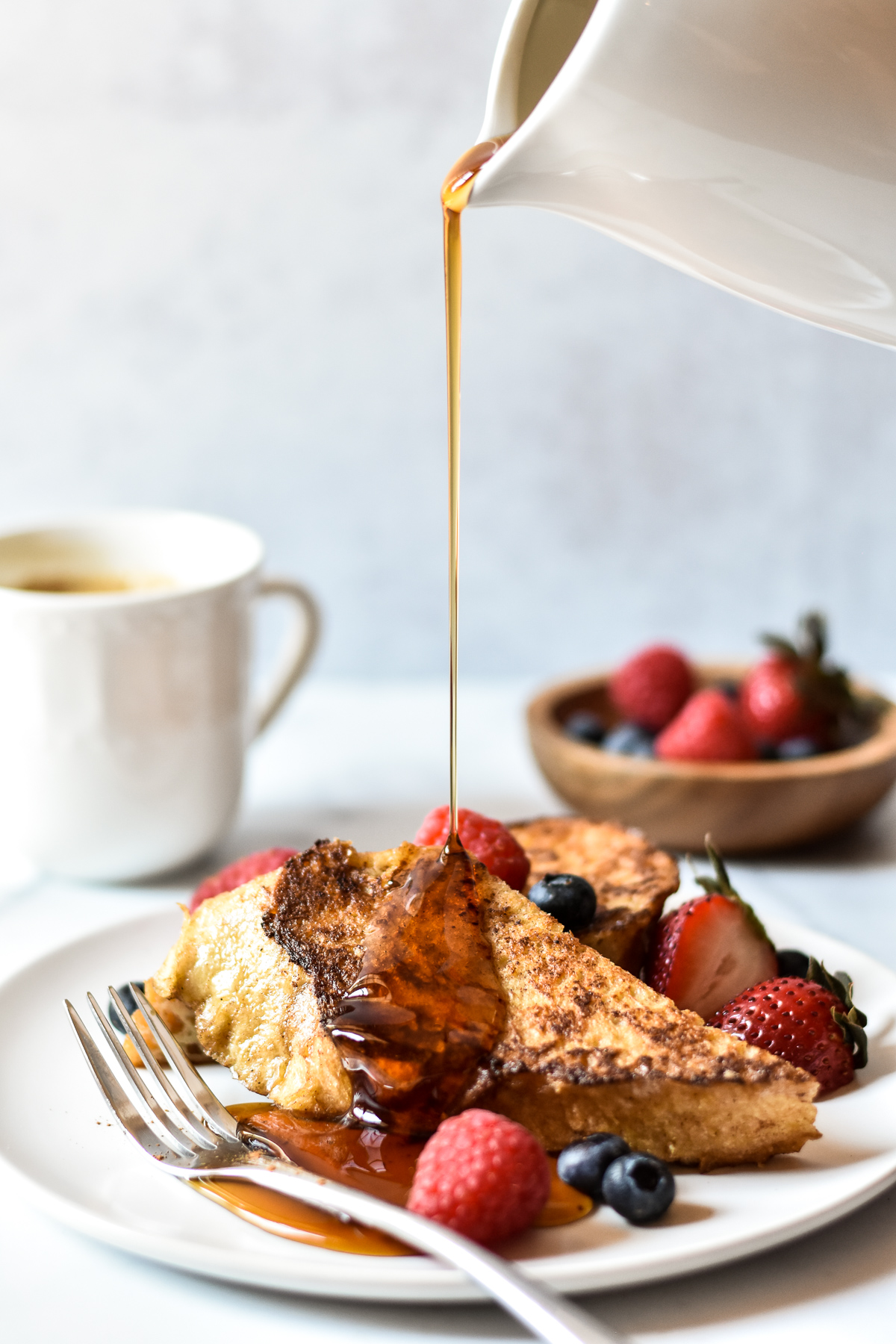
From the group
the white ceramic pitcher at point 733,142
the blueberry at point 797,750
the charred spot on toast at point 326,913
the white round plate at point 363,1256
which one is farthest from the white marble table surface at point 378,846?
the white ceramic pitcher at point 733,142

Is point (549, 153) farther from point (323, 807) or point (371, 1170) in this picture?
point (323, 807)

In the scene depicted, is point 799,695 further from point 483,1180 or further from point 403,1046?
point 483,1180

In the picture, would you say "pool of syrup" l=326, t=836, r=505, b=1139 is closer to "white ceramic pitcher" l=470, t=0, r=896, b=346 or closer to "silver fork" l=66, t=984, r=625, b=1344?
"silver fork" l=66, t=984, r=625, b=1344

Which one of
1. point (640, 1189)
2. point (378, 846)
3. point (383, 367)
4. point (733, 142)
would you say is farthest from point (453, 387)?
point (383, 367)

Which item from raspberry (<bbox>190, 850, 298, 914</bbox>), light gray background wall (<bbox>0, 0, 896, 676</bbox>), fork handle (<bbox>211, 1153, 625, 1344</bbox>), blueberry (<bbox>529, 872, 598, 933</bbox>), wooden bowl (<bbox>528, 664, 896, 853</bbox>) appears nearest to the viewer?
fork handle (<bbox>211, 1153, 625, 1344</bbox>)

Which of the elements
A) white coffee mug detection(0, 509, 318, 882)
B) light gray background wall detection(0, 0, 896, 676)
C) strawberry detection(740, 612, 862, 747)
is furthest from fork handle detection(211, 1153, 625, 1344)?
light gray background wall detection(0, 0, 896, 676)

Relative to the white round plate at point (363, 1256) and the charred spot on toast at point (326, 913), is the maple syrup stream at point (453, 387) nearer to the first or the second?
the charred spot on toast at point (326, 913)
